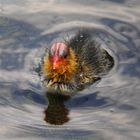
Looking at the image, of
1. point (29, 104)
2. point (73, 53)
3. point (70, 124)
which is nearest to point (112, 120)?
point (70, 124)

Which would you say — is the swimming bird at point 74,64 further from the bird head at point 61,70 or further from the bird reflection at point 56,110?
the bird reflection at point 56,110

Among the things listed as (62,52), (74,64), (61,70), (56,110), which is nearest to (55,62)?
(62,52)

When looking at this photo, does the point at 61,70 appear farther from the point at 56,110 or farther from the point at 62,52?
the point at 56,110

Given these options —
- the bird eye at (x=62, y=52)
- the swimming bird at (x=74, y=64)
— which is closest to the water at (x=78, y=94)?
the swimming bird at (x=74, y=64)

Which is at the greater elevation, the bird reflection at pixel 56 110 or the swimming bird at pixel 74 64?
the swimming bird at pixel 74 64

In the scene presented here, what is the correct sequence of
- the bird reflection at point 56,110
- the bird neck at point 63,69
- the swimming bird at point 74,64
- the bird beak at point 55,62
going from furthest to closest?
the bird neck at point 63,69 < the swimming bird at point 74,64 < the bird beak at point 55,62 < the bird reflection at point 56,110

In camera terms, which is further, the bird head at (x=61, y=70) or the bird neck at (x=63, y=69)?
the bird neck at (x=63, y=69)
